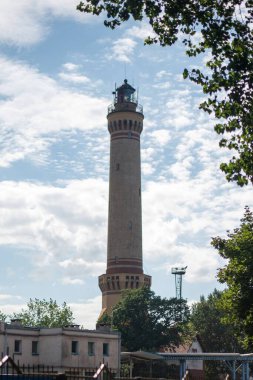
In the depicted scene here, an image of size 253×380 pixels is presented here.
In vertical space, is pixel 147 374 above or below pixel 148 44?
below

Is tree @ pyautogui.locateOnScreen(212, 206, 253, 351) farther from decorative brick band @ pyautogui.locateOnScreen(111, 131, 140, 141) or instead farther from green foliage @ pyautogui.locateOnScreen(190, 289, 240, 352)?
decorative brick band @ pyautogui.locateOnScreen(111, 131, 140, 141)

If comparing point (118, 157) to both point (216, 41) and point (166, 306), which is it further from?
point (216, 41)

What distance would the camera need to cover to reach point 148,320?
76750 mm

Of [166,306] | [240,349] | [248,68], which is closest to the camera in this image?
[248,68]

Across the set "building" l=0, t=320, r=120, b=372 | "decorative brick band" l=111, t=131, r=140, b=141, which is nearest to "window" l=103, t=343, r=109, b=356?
"building" l=0, t=320, r=120, b=372

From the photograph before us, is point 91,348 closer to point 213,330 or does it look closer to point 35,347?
point 35,347

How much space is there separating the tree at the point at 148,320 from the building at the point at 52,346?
47.9 feet

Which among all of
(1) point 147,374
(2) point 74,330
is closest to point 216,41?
(2) point 74,330

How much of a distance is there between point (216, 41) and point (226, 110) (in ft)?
7.48

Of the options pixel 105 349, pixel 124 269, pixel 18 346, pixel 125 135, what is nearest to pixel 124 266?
pixel 124 269

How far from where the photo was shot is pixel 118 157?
309 ft

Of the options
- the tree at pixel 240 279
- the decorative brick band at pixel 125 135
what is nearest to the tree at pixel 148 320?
the decorative brick band at pixel 125 135

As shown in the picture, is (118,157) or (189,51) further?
(118,157)

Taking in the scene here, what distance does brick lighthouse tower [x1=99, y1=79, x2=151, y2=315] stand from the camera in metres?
91.1
